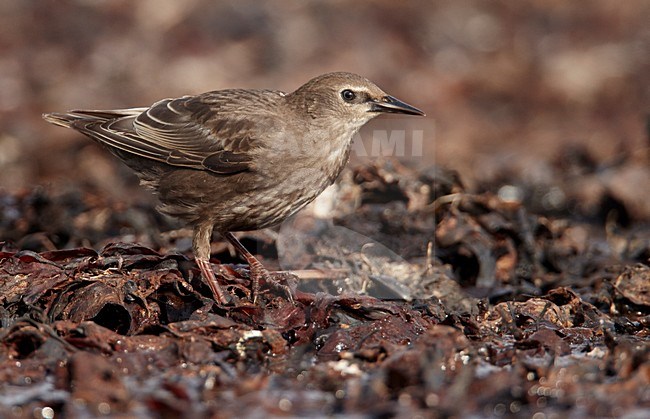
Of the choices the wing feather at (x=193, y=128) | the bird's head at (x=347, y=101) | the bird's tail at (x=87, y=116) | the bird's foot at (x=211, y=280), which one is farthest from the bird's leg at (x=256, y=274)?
the bird's tail at (x=87, y=116)

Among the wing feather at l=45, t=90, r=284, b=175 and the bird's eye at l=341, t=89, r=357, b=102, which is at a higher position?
the bird's eye at l=341, t=89, r=357, b=102

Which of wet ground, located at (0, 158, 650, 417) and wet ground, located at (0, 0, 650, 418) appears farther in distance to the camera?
wet ground, located at (0, 0, 650, 418)

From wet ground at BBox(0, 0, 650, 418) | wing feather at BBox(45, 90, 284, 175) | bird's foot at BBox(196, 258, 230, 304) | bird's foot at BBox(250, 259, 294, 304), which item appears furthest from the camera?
wing feather at BBox(45, 90, 284, 175)

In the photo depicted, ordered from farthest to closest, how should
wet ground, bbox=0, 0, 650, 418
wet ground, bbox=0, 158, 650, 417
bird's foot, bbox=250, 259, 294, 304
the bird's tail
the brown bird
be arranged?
the bird's tail < the brown bird < bird's foot, bbox=250, 259, 294, 304 < wet ground, bbox=0, 0, 650, 418 < wet ground, bbox=0, 158, 650, 417

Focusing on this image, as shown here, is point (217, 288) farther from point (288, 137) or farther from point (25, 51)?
point (25, 51)

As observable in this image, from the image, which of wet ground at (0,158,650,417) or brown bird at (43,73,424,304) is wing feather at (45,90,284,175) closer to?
brown bird at (43,73,424,304)

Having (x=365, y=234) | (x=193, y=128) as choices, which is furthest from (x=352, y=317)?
(x=193, y=128)

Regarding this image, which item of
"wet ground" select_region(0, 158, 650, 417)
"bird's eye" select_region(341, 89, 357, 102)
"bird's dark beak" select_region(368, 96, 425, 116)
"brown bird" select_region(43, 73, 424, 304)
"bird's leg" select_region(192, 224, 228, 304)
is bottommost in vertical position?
"wet ground" select_region(0, 158, 650, 417)

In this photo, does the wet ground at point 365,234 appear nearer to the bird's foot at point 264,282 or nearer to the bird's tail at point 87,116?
the bird's foot at point 264,282

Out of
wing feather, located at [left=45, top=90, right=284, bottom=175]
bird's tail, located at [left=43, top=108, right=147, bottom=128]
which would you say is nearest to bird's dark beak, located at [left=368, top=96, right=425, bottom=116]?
wing feather, located at [left=45, top=90, right=284, bottom=175]
